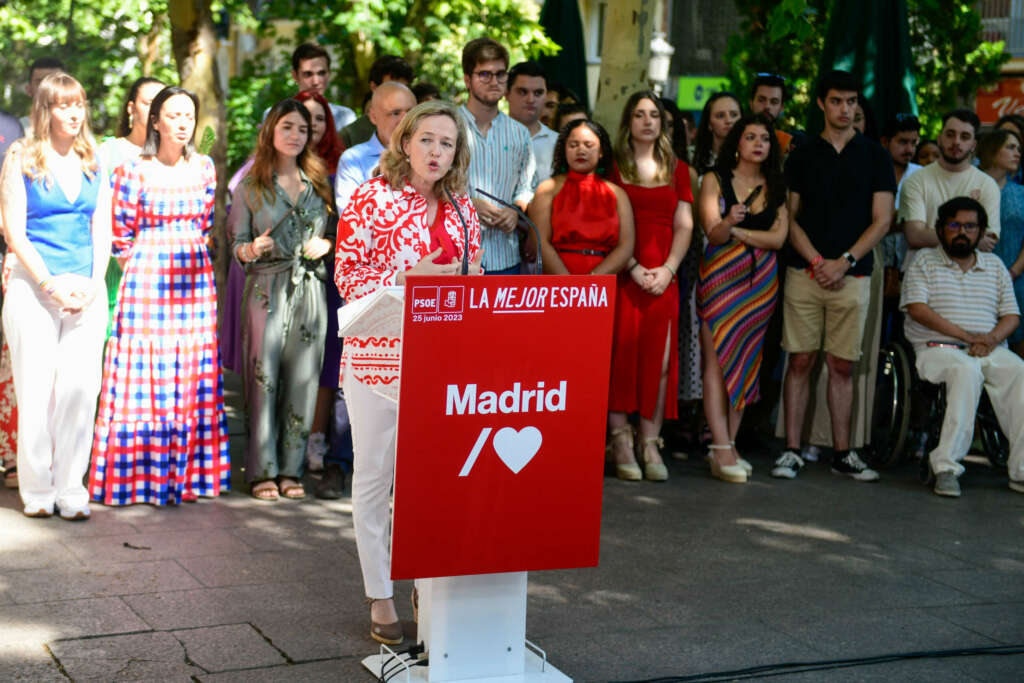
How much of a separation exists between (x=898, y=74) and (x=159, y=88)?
5.98 m

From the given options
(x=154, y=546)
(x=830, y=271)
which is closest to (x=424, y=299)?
(x=154, y=546)

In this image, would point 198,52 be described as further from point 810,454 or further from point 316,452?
point 810,454

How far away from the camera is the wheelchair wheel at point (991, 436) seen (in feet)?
30.6

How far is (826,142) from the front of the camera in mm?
9227

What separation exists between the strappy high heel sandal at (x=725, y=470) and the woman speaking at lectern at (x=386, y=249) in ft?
12.5

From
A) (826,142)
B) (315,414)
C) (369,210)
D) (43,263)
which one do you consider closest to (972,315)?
(826,142)

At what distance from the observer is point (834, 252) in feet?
29.9

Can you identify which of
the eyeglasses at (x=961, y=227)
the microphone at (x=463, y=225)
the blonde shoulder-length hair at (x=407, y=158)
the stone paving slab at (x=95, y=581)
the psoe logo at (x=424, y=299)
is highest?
the blonde shoulder-length hair at (x=407, y=158)

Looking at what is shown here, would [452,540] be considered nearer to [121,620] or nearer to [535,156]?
[121,620]

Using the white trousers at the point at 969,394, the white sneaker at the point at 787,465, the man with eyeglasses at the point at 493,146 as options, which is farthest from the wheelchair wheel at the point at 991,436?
the man with eyeglasses at the point at 493,146

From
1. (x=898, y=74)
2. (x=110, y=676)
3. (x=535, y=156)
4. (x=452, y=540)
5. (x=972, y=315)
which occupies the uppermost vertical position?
(x=898, y=74)

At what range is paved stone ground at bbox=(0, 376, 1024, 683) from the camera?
527 centimetres

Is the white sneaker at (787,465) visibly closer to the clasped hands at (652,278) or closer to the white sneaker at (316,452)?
the clasped hands at (652,278)

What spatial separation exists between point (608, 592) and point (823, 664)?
1193 mm
